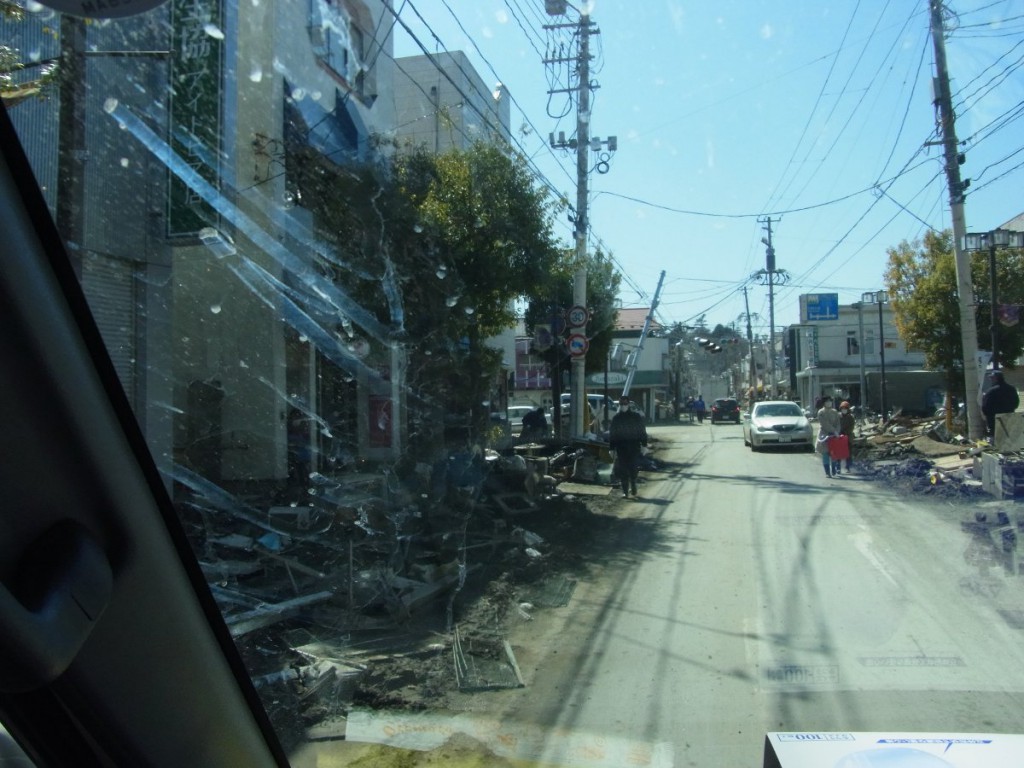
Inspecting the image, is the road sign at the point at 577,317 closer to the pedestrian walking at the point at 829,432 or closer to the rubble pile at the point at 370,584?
the pedestrian walking at the point at 829,432

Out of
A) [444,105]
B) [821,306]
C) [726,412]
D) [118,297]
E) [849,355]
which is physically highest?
[444,105]

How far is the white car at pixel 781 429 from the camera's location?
23.6m

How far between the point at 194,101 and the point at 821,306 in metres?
33.4

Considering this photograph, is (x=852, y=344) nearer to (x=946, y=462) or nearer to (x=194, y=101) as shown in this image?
(x=946, y=462)

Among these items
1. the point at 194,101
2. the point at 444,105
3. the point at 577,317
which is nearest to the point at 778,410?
the point at 577,317

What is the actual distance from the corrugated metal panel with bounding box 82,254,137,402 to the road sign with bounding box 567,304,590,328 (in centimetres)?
1331

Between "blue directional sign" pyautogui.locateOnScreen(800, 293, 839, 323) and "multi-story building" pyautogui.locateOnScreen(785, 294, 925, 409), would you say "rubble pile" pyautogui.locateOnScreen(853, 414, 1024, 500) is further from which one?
"multi-story building" pyautogui.locateOnScreen(785, 294, 925, 409)

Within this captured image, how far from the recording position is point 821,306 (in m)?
36.5

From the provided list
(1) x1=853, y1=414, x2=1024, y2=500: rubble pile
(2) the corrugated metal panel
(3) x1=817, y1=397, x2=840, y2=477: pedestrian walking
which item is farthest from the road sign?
(2) the corrugated metal panel

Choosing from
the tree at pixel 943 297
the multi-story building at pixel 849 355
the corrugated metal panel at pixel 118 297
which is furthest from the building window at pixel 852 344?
the corrugated metal panel at pixel 118 297

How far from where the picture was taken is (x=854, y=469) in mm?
17719

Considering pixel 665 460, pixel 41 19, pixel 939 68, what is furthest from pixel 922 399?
pixel 41 19

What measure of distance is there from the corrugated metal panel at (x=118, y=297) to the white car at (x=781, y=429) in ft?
67.7

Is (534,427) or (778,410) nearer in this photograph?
(534,427)
